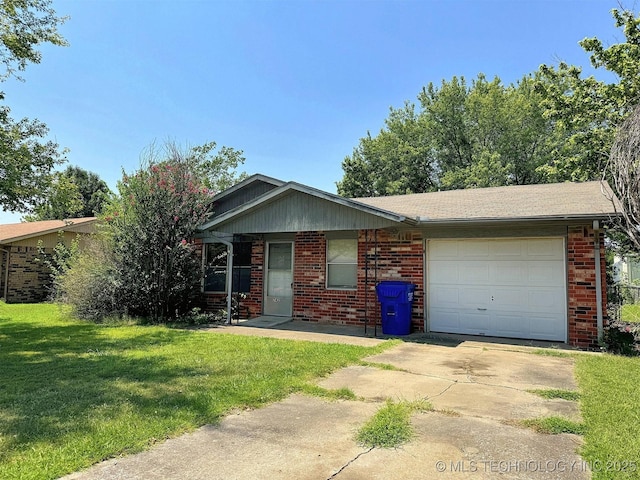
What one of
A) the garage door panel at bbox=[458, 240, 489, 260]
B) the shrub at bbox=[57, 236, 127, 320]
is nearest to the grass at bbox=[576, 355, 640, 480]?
the garage door panel at bbox=[458, 240, 489, 260]

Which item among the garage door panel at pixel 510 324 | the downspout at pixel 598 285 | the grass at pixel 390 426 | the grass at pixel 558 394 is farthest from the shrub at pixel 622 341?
the grass at pixel 390 426

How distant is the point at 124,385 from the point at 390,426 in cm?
334

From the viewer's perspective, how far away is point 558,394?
498 centimetres

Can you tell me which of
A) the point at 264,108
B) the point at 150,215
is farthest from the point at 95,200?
the point at 150,215

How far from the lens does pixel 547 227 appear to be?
8.65 m

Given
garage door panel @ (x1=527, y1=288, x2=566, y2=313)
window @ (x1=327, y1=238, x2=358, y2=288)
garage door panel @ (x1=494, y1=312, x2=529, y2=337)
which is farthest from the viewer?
window @ (x1=327, y1=238, x2=358, y2=288)

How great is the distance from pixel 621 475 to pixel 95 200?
39186 millimetres

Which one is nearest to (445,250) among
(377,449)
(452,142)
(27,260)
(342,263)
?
(342,263)

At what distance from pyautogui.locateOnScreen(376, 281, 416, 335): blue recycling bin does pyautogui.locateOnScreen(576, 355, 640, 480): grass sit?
3476mm

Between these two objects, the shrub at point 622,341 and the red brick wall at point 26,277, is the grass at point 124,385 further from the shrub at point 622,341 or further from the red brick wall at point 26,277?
the red brick wall at point 26,277

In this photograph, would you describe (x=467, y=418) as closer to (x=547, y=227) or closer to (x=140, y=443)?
(x=140, y=443)

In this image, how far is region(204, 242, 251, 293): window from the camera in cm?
1237

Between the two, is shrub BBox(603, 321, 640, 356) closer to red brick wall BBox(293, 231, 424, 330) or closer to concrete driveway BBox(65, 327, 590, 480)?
concrete driveway BBox(65, 327, 590, 480)

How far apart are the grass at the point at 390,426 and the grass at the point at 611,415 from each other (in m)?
1.42
